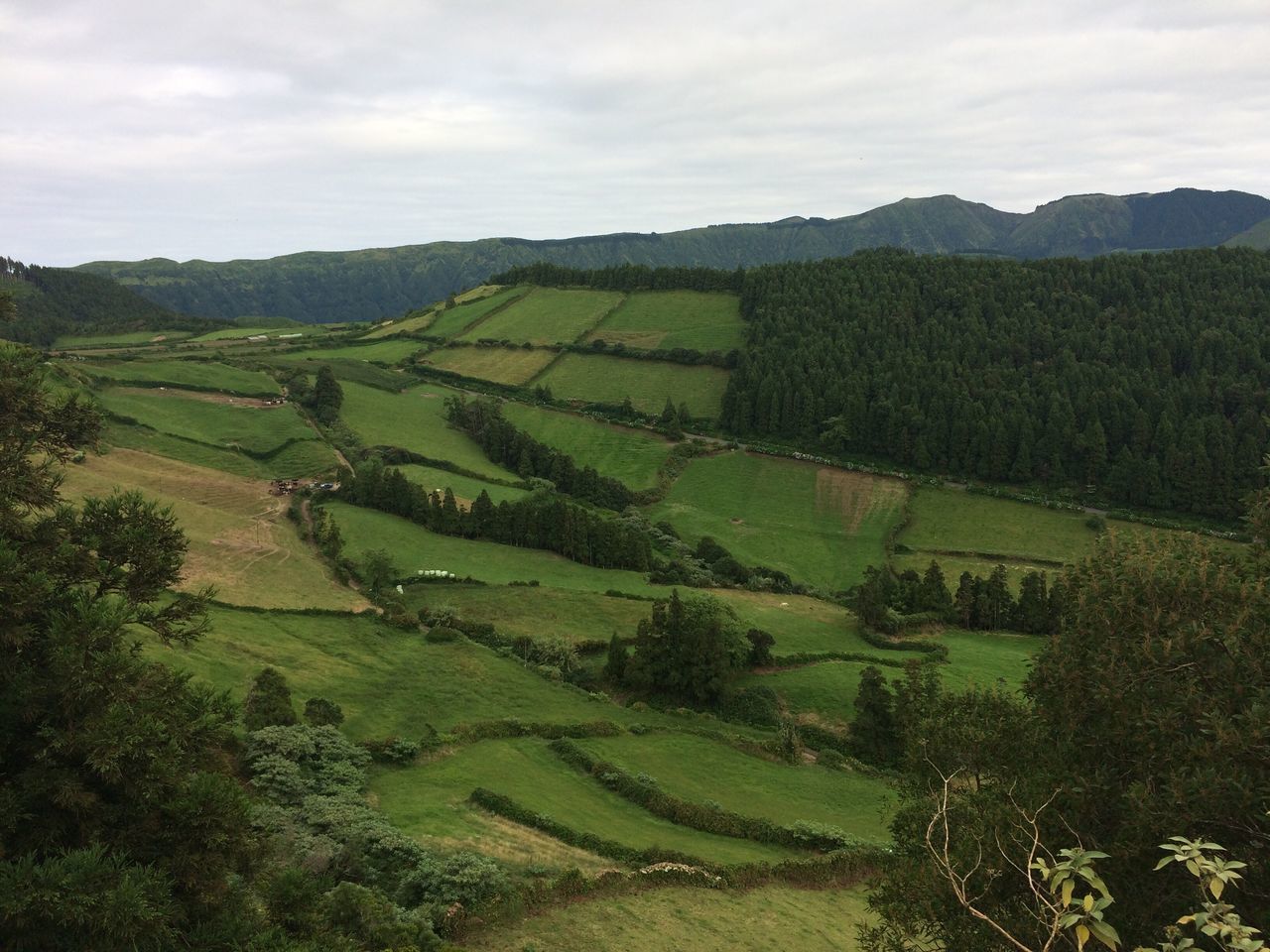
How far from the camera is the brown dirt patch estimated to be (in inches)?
4493

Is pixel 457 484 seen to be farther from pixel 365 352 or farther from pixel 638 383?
pixel 365 352

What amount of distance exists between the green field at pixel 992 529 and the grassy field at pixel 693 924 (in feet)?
251

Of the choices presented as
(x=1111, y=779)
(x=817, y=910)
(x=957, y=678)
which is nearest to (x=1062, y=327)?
(x=957, y=678)

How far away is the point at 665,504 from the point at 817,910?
84.6 metres

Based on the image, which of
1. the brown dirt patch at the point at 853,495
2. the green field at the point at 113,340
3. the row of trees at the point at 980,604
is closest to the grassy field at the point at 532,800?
the row of trees at the point at 980,604

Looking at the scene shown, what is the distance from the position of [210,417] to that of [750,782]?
99.5 m

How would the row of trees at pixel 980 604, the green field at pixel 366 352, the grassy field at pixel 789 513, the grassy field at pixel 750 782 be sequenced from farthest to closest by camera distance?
the green field at pixel 366 352 < the grassy field at pixel 789 513 < the row of trees at pixel 980 604 < the grassy field at pixel 750 782

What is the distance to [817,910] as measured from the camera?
33406 mm

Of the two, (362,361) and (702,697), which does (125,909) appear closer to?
(702,697)

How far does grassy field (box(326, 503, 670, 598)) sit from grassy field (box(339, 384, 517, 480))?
1224 inches

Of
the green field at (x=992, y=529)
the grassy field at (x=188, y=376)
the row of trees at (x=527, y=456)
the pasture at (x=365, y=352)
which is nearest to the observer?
the green field at (x=992, y=529)

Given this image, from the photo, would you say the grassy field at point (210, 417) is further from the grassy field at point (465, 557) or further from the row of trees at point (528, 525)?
the grassy field at point (465, 557)

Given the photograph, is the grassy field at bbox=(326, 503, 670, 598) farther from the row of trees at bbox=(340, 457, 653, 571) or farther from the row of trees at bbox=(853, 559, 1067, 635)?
the row of trees at bbox=(853, 559, 1067, 635)

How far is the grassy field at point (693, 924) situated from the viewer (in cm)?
2691
